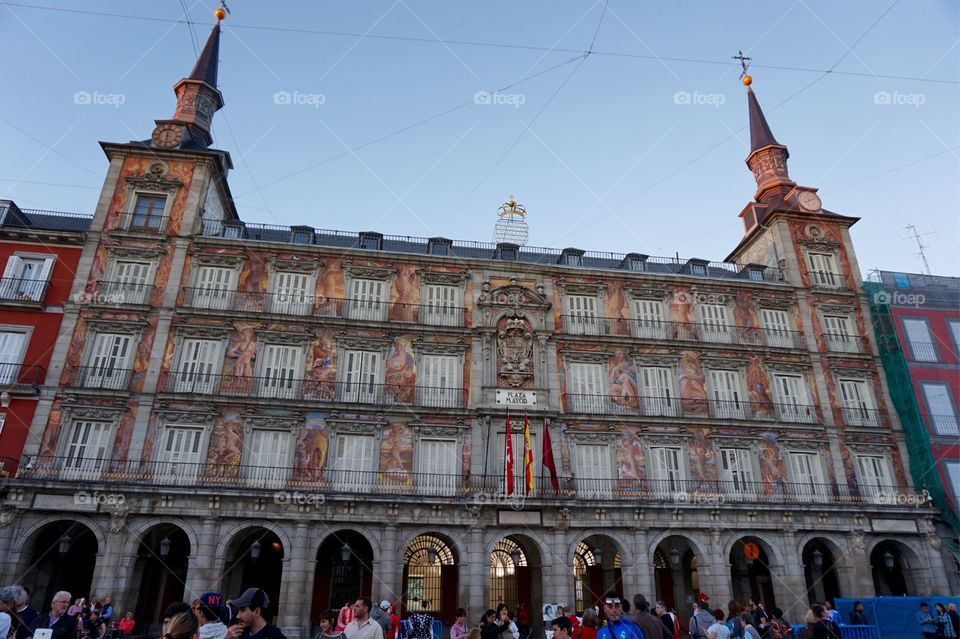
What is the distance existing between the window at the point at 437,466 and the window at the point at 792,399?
14969 millimetres

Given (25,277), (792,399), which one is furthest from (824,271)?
(25,277)

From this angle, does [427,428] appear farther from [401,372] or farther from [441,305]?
[441,305]

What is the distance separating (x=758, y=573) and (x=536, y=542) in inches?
438

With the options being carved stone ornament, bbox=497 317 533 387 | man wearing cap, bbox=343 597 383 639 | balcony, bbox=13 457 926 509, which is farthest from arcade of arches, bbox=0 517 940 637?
man wearing cap, bbox=343 597 383 639

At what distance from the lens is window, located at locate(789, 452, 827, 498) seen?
25297 millimetres

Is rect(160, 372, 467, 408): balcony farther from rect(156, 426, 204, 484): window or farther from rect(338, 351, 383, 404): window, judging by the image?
rect(156, 426, 204, 484): window

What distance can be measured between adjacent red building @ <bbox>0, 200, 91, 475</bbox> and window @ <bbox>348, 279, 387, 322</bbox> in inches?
456

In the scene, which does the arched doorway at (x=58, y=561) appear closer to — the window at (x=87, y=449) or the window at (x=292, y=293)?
the window at (x=87, y=449)

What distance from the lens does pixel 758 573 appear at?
26219 millimetres

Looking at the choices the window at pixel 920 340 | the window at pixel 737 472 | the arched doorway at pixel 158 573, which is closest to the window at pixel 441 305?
the arched doorway at pixel 158 573

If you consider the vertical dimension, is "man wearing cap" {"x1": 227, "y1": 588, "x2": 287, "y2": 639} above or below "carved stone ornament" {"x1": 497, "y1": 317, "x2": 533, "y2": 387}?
below

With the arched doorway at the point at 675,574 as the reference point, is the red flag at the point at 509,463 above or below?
above

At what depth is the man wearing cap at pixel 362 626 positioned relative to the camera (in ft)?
22.4

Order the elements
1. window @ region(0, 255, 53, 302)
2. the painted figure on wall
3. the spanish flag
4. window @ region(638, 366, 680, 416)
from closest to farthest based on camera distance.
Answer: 1. the spanish flag
2. window @ region(0, 255, 53, 302)
3. the painted figure on wall
4. window @ region(638, 366, 680, 416)
